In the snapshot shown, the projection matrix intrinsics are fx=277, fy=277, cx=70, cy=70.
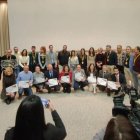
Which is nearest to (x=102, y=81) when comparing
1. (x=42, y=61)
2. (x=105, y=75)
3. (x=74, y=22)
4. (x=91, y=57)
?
(x=105, y=75)

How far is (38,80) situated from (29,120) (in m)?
6.06

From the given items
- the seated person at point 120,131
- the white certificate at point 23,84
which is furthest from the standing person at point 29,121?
the white certificate at point 23,84

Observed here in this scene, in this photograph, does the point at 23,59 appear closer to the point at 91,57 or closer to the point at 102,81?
the point at 91,57

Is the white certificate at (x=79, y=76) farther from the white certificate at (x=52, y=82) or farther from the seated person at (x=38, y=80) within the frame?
the seated person at (x=38, y=80)

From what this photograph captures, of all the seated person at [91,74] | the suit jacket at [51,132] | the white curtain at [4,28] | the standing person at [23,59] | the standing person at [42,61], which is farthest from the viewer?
the white curtain at [4,28]

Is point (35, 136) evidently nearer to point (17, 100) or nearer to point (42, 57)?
point (17, 100)

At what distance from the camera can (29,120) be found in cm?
168

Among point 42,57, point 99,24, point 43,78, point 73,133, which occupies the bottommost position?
point 73,133

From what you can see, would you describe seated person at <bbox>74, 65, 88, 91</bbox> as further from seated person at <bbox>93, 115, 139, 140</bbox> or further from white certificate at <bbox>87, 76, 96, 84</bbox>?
seated person at <bbox>93, 115, 139, 140</bbox>

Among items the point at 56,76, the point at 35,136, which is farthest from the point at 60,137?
the point at 56,76

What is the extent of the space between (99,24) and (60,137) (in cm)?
880

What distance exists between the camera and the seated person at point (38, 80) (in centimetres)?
768

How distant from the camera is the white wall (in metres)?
10.3

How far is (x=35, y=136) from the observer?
171cm
